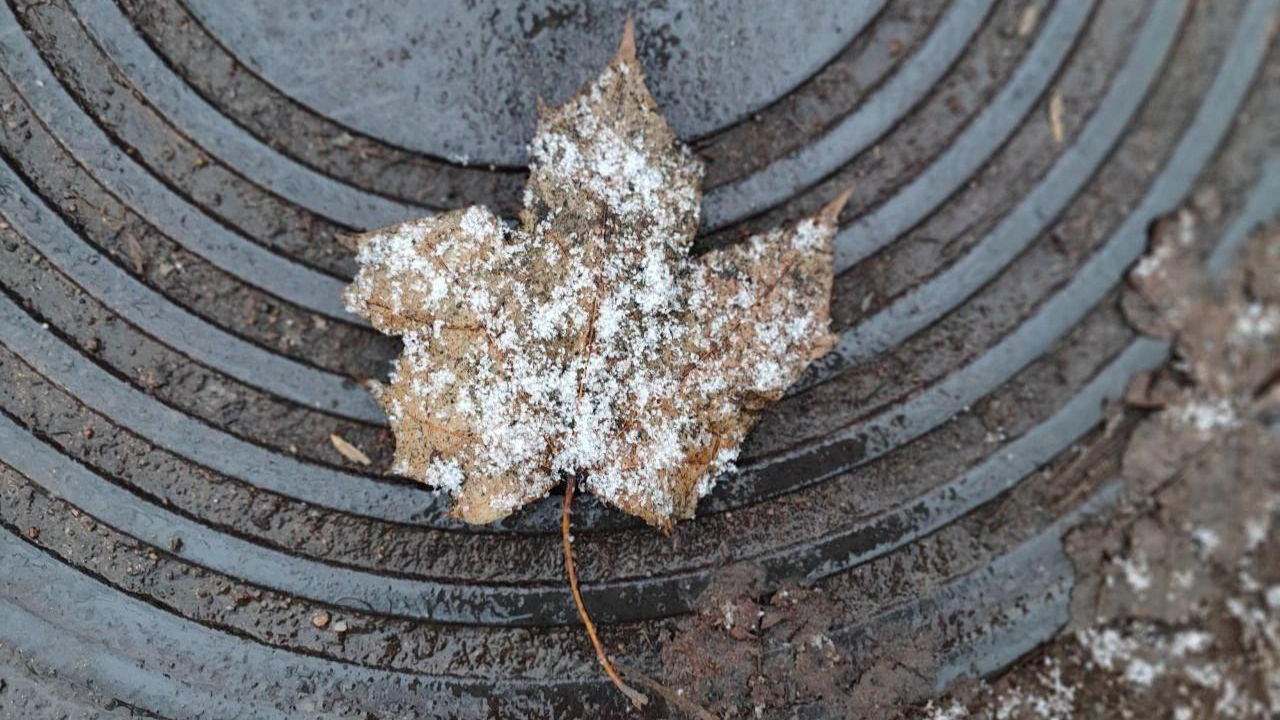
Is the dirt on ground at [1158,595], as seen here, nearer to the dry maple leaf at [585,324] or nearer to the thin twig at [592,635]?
the thin twig at [592,635]

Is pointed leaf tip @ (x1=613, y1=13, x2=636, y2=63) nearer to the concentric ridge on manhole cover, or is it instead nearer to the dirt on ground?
the concentric ridge on manhole cover

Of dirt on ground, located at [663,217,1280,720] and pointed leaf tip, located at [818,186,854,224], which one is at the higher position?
pointed leaf tip, located at [818,186,854,224]

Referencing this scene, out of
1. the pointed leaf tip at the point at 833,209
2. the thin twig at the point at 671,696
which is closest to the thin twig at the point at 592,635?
the thin twig at the point at 671,696

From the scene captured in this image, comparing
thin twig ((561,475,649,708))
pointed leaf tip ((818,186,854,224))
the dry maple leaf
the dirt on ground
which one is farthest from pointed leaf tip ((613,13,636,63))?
the dirt on ground

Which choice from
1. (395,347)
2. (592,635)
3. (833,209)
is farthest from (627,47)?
(592,635)

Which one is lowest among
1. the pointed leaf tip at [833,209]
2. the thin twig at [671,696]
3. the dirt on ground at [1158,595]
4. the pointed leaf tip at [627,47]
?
the thin twig at [671,696]

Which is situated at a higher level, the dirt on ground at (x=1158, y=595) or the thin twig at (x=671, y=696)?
the dirt on ground at (x=1158, y=595)

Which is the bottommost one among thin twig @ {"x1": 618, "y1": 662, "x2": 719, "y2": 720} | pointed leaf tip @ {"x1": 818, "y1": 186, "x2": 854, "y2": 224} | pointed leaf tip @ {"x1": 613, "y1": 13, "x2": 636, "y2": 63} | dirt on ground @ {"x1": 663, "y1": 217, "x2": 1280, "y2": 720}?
thin twig @ {"x1": 618, "y1": 662, "x2": 719, "y2": 720}
